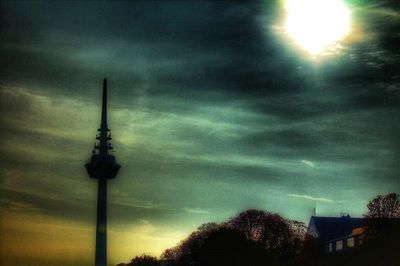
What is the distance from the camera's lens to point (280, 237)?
15450 centimetres

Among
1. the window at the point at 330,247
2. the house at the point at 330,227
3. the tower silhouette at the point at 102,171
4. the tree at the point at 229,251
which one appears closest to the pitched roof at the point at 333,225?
the house at the point at 330,227

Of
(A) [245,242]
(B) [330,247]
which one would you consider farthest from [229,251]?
(B) [330,247]

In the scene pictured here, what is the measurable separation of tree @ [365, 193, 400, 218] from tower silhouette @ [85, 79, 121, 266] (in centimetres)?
6362

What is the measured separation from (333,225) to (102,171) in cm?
6592

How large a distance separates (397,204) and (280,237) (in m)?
39.8

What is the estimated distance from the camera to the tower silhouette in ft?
520

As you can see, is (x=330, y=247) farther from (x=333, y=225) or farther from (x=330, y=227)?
(x=333, y=225)

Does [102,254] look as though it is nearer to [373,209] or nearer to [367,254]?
[373,209]

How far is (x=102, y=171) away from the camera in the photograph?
162875mm

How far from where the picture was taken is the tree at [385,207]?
390 feet

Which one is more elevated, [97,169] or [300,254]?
[97,169]

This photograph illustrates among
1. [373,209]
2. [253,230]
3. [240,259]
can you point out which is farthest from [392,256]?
[253,230]

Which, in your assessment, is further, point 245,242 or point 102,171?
point 102,171

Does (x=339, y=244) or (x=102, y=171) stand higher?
(x=102, y=171)
